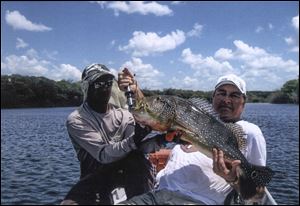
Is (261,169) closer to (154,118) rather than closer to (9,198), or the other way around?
(154,118)

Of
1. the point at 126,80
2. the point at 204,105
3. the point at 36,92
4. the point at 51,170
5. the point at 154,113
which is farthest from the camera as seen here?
the point at 36,92

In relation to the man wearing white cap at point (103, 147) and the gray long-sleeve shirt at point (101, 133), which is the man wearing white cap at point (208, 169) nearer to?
the man wearing white cap at point (103, 147)

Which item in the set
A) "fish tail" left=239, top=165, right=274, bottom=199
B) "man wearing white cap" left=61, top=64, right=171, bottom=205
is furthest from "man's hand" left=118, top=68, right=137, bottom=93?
"fish tail" left=239, top=165, right=274, bottom=199

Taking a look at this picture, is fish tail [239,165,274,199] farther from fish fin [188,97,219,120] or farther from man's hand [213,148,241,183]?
fish fin [188,97,219,120]

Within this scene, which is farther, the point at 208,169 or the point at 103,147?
the point at 208,169

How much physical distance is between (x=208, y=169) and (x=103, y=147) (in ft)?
4.84

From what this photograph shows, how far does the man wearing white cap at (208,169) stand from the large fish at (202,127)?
0.12 meters

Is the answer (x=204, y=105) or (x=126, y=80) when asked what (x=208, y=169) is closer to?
(x=204, y=105)

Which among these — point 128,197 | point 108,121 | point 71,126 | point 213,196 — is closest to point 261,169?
point 213,196

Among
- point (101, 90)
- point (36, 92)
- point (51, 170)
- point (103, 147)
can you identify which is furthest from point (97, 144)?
point (36, 92)

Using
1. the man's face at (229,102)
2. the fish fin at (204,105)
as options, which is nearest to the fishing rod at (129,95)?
the fish fin at (204,105)

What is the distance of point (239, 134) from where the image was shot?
5.59 metres

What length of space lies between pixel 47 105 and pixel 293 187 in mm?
117465

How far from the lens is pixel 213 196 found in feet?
17.6
